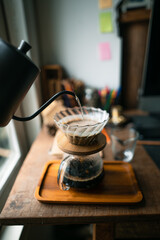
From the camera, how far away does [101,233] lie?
51cm

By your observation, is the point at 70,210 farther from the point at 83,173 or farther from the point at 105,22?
the point at 105,22

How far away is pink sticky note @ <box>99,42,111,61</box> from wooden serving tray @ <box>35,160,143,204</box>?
2.81ft

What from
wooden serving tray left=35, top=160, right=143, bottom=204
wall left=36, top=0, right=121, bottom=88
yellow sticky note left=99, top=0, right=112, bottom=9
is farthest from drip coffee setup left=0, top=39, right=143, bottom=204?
yellow sticky note left=99, top=0, right=112, bottom=9

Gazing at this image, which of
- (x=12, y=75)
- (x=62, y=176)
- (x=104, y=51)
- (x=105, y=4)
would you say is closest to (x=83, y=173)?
(x=62, y=176)

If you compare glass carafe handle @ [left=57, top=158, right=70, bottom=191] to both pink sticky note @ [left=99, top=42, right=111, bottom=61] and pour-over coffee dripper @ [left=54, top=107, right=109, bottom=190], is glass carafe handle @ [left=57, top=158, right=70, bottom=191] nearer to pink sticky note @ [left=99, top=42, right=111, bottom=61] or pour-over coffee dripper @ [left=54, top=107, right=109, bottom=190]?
pour-over coffee dripper @ [left=54, top=107, right=109, bottom=190]

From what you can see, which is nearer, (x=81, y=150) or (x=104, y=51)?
(x=81, y=150)

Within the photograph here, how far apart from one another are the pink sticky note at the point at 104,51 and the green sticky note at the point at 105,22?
0.29 feet

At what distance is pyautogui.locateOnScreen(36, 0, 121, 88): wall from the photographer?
→ 3.58ft

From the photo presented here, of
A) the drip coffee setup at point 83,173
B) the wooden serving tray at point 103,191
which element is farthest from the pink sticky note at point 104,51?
the wooden serving tray at point 103,191

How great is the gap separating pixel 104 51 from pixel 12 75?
0.99m

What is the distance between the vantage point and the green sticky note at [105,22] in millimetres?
1087

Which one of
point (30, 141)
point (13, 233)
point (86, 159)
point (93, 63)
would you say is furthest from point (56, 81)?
point (13, 233)

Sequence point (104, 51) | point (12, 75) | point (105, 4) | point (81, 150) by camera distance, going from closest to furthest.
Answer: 1. point (12, 75)
2. point (81, 150)
3. point (105, 4)
4. point (104, 51)

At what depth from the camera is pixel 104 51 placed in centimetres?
117
